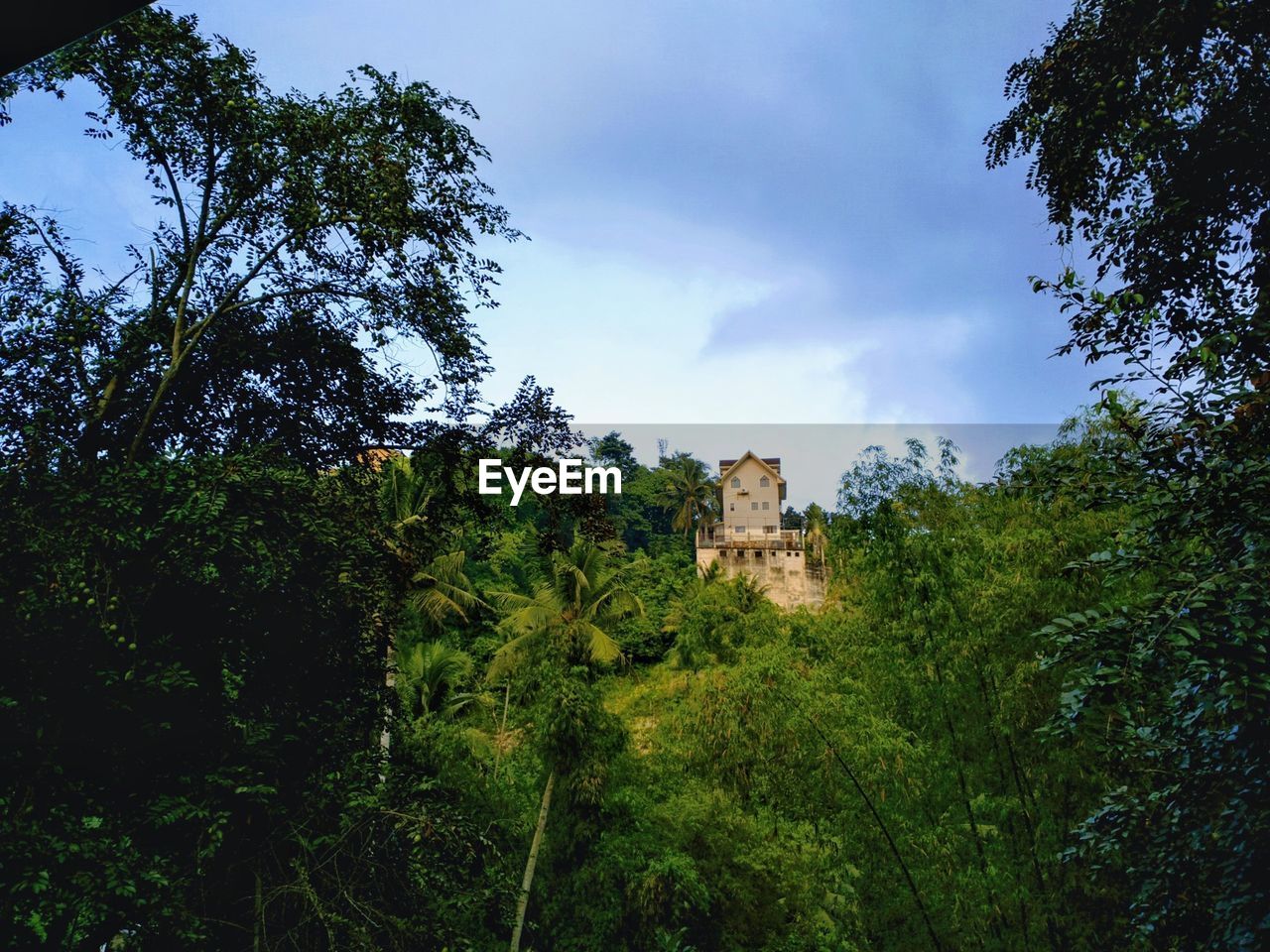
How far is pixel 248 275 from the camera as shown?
4.48 metres

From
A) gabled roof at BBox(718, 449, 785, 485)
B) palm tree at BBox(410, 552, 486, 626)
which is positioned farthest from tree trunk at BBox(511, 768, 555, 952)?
gabled roof at BBox(718, 449, 785, 485)

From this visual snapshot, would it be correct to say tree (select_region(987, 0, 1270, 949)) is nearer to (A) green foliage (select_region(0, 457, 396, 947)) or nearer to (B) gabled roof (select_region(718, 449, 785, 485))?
(A) green foliage (select_region(0, 457, 396, 947))

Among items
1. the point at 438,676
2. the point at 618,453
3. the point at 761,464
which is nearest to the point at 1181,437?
the point at 438,676

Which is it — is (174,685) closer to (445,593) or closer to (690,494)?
(445,593)

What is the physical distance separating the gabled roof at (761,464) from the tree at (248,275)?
78.7 ft

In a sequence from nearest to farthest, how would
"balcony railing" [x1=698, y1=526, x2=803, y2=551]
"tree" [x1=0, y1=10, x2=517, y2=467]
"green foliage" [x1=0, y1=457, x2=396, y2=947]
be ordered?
1. "green foliage" [x1=0, y1=457, x2=396, y2=947]
2. "tree" [x1=0, y1=10, x2=517, y2=467]
3. "balcony railing" [x1=698, y1=526, x2=803, y2=551]

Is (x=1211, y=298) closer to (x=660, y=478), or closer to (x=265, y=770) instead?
(x=265, y=770)

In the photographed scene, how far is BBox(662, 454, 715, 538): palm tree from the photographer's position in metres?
28.7

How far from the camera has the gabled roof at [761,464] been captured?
2853 cm

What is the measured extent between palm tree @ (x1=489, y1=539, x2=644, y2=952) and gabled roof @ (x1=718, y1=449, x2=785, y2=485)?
529 inches

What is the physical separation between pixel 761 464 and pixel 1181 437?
26.0 meters

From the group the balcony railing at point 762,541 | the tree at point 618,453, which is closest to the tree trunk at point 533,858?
the balcony railing at point 762,541

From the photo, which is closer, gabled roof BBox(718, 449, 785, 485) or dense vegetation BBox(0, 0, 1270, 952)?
dense vegetation BBox(0, 0, 1270, 952)

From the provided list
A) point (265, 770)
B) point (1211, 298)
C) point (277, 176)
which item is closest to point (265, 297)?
point (277, 176)
